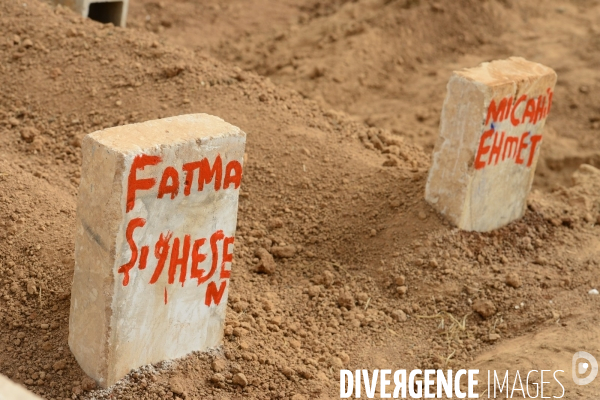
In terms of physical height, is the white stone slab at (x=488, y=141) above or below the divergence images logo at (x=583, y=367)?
above

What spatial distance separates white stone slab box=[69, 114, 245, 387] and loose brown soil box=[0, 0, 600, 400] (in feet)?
0.61

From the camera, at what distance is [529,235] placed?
565 cm

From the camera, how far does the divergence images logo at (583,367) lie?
434cm

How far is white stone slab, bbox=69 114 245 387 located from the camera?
139 inches

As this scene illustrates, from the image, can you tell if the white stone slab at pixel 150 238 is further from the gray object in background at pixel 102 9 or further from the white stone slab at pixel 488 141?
the gray object in background at pixel 102 9

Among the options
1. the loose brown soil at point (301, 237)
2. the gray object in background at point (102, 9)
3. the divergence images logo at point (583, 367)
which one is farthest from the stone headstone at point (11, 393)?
the gray object in background at point (102, 9)

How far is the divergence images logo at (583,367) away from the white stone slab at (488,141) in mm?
1197

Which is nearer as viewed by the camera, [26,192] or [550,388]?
[550,388]

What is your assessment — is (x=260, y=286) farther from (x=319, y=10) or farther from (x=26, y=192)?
(x=319, y=10)

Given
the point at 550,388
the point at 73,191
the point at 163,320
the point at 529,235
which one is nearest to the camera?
the point at 163,320

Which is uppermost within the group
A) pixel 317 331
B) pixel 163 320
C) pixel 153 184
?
pixel 153 184

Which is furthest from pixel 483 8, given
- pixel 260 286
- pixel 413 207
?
pixel 260 286

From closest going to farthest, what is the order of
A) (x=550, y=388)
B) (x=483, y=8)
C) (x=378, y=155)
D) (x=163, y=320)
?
(x=163, y=320) < (x=550, y=388) < (x=378, y=155) < (x=483, y=8)

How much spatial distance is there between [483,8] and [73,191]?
241 inches
